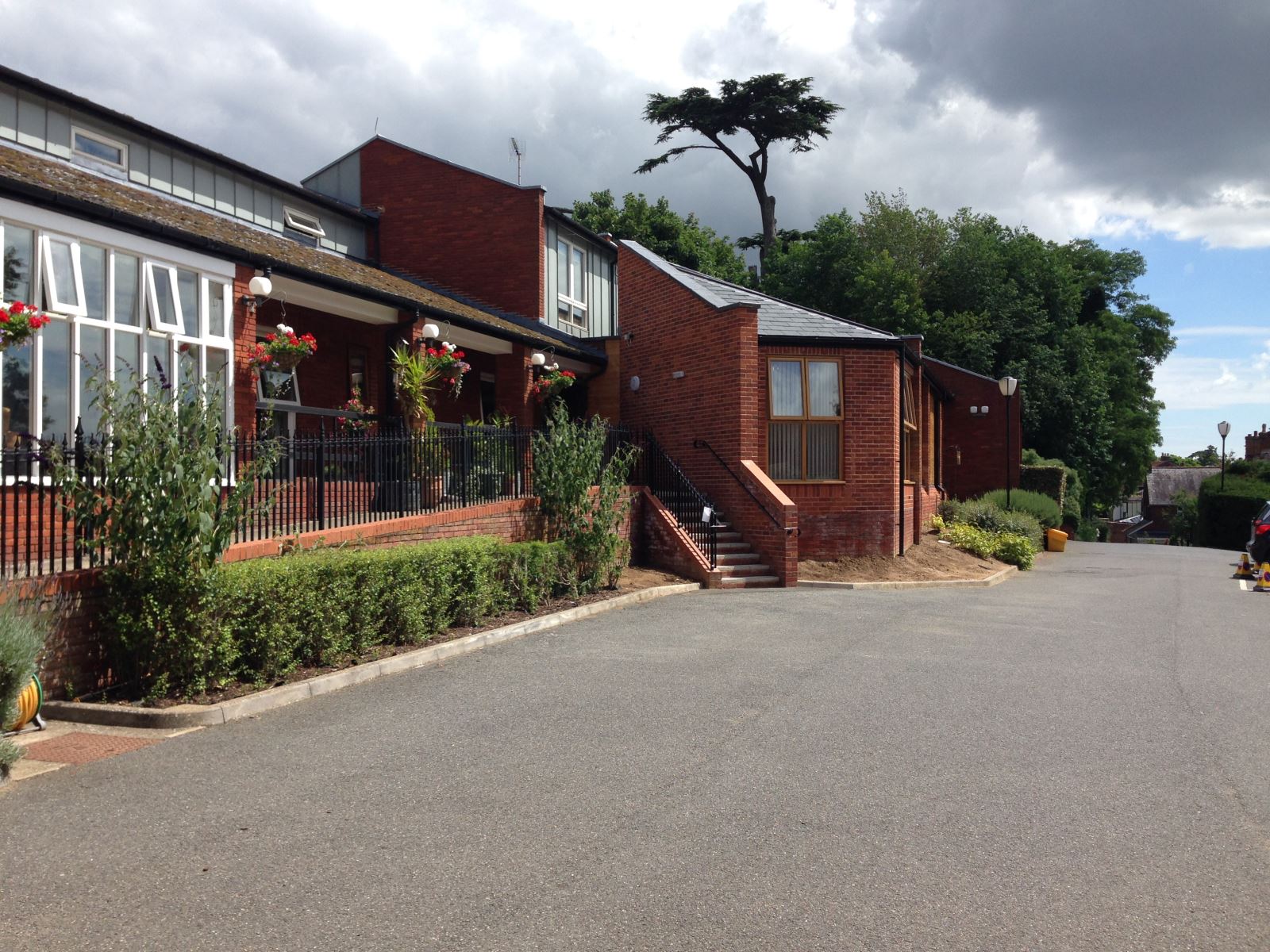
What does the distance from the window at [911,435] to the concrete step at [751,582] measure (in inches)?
213

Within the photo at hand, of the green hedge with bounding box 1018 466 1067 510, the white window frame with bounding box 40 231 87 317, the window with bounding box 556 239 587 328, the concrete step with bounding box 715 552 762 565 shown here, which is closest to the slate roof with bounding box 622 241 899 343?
the window with bounding box 556 239 587 328

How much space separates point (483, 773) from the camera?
5.77 meters

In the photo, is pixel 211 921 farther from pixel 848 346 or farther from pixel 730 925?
pixel 848 346

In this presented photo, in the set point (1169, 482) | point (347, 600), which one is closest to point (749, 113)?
point (347, 600)

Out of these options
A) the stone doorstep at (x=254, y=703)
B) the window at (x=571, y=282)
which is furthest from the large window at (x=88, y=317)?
the window at (x=571, y=282)

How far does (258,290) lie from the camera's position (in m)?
12.4

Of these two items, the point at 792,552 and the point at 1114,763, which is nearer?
the point at 1114,763

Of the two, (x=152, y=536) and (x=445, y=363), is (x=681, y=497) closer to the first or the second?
(x=445, y=363)

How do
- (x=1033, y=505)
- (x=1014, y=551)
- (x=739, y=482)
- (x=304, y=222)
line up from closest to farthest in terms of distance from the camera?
(x=739, y=482) < (x=304, y=222) < (x=1014, y=551) < (x=1033, y=505)

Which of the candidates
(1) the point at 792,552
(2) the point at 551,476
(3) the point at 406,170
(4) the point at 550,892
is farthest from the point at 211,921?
(3) the point at 406,170

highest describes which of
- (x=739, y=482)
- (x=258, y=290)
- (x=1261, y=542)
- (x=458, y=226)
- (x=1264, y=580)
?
(x=458, y=226)

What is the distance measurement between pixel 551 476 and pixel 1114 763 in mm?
8987

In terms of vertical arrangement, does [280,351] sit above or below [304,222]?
below

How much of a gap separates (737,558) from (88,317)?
975 centimetres
